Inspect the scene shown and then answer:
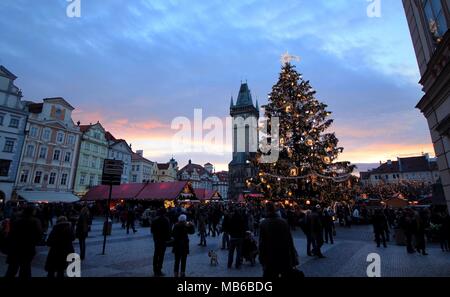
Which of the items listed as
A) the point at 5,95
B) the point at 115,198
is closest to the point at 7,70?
the point at 5,95

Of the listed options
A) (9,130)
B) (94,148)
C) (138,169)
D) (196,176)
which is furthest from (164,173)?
(9,130)

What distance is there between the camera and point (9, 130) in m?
31.0

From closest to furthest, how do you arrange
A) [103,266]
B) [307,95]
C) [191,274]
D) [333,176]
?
[191,274] < [103,266] < [333,176] < [307,95]

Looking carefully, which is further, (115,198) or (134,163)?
(134,163)

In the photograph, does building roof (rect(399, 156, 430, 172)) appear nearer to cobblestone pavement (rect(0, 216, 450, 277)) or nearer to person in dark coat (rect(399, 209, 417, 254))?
cobblestone pavement (rect(0, 216, 450, 277))

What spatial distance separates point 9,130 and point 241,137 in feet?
254

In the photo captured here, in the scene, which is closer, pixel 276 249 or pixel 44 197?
pixel 276 249

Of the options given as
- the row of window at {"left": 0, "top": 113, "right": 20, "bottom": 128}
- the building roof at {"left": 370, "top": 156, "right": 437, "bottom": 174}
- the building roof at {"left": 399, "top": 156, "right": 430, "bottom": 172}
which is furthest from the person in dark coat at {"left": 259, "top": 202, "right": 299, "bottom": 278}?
the building roof at {"left": 399, "top": 156, "right": 430, "bottom": 172}

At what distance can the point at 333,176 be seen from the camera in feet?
65.0

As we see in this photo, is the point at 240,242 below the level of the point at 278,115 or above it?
below

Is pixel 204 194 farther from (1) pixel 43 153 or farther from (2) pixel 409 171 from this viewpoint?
(2) pixel 409 171

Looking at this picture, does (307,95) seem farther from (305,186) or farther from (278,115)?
(305,186)
